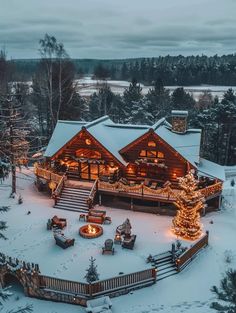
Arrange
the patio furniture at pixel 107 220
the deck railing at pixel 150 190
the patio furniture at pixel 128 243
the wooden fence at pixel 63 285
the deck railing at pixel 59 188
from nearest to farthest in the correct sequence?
the wooden fence at pixel 63 285 < the patio furniture at pixel 128 243 < the patio furniture at pixel 107 220 < the deck railing at pixel 150 190 < the deck railing at pixel 59 188

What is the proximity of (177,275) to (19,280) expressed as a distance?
8180mm

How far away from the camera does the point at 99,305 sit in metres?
15.6

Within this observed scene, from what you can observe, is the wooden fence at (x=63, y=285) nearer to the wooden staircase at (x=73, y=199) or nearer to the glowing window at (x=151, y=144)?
the wooden staircase at (x=73, y=199)

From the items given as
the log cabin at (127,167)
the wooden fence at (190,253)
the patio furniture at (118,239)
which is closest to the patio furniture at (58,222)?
the log cabin at (127,167)

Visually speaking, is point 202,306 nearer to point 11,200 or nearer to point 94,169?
point 94,169

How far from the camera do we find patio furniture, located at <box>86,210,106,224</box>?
23203 millimetres

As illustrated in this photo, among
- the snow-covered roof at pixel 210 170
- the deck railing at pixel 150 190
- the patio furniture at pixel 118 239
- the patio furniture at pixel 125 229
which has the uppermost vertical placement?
the snow-covered roof at pixel 210 170

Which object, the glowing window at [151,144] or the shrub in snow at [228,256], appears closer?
the shrub in snow at [228,256]

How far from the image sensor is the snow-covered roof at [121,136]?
2597 cm

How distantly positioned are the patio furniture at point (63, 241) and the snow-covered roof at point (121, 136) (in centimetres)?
843

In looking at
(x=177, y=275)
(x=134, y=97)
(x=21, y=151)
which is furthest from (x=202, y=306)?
(x=134, y=97)

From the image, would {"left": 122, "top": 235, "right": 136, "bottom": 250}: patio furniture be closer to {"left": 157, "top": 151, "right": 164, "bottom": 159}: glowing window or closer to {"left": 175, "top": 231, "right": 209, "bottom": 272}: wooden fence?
{"left": 175, "top": 231, "right": 209, "bottom": 272}: wooden fence

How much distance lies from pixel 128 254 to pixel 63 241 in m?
3.83

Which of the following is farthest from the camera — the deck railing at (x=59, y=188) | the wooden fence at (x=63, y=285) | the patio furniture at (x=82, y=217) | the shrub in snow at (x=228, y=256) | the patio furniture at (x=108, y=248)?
the deck railing at (x=59, y=188)
